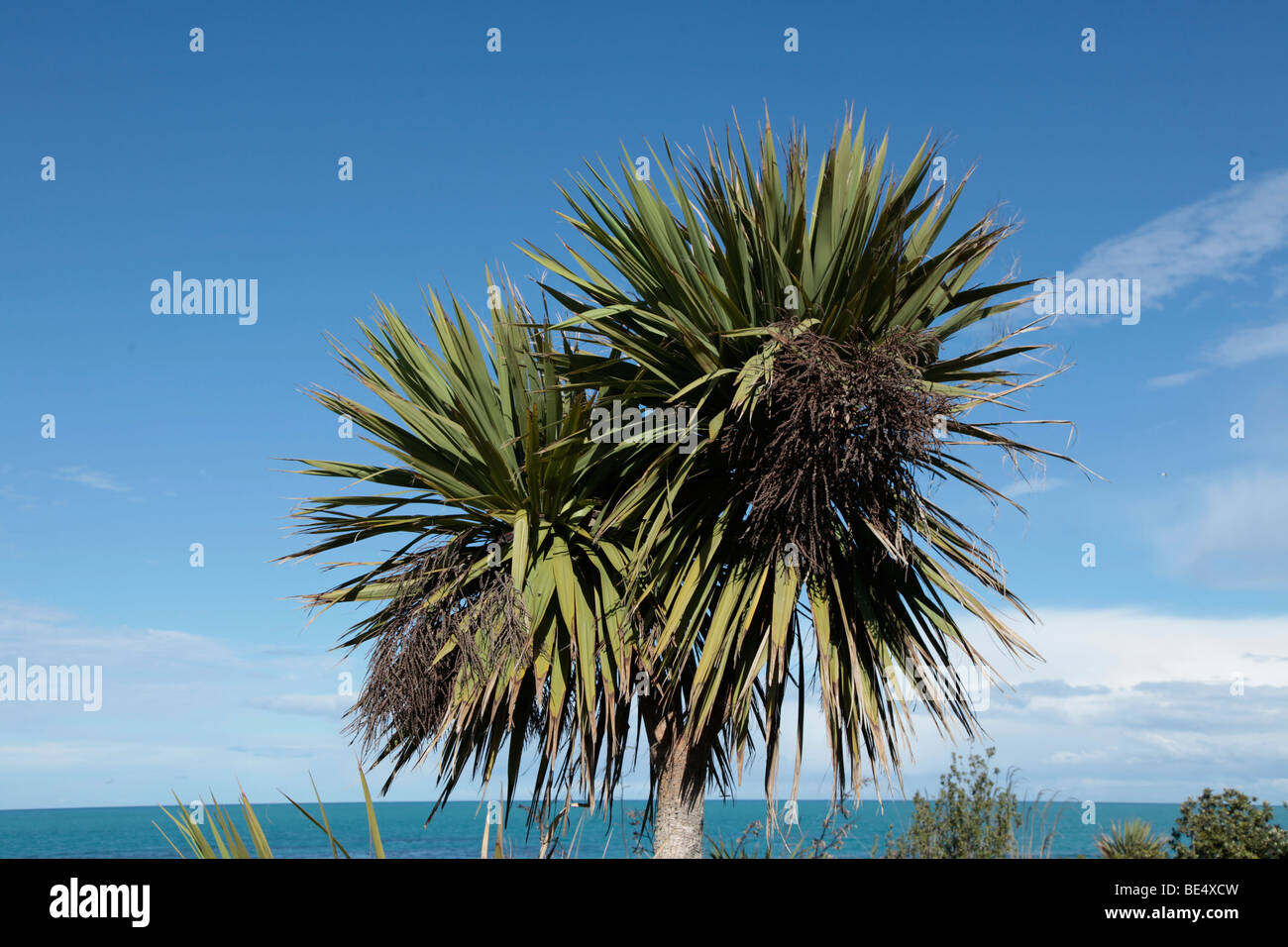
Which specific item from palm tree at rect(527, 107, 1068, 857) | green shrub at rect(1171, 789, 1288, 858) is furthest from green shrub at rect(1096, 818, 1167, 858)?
palm tree at rect(527, 107, 1068, 857)

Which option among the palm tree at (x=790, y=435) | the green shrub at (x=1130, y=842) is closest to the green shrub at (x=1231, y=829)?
the green shrub at (x=1130, y=842)

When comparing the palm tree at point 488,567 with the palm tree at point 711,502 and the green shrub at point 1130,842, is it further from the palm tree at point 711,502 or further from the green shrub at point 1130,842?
the green shrub at point 1130,842

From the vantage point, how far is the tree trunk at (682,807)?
558cm

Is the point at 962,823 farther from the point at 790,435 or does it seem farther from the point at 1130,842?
the point at 790,435

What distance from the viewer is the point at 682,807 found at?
561 centimetres

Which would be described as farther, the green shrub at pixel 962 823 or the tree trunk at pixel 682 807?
the green shrub at pixel 962 823

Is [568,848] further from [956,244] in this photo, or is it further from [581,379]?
[956,244]

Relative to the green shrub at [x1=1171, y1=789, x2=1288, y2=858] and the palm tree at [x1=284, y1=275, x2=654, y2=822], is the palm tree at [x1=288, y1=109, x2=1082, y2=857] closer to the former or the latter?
the palm tree at [x1=284, y1=275, x2=654, y2=822]

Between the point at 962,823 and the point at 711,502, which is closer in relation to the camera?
the point at 711,502

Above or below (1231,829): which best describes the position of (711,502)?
above

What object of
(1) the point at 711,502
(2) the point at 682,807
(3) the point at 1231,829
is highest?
(1) the point at 711,502

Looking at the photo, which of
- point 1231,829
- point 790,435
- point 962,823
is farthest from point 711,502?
point 1231,829

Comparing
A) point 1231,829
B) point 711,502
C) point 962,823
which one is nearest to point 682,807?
point 711,502
